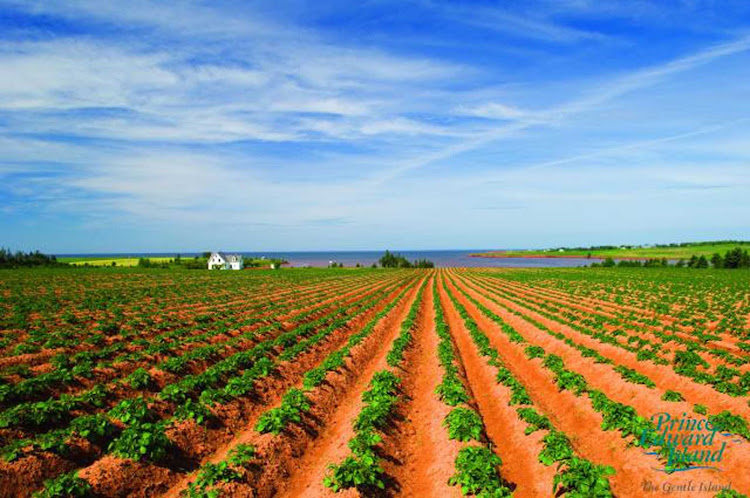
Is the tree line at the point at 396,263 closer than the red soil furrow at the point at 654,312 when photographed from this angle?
No

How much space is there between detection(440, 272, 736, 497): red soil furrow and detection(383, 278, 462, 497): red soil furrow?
12.4 ft

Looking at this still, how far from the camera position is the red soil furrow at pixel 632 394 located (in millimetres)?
8906

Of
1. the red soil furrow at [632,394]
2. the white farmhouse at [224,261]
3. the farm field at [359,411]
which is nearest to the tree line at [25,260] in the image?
the white farmhouse at [224,261]

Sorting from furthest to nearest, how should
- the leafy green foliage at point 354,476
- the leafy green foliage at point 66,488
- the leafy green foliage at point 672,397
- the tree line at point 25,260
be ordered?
the tree line at point 25,260 < the leafy green foliage at point 672,397 < the leafy green foliage at point 354,476 < the leafy green foliage at point 66,488

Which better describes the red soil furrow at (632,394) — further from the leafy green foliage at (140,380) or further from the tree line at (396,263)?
the tree line at (396,263)

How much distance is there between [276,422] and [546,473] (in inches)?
279

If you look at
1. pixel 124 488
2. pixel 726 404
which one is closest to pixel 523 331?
pixel 726 404

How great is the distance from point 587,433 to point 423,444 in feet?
16.9

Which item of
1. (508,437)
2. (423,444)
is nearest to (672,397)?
(508,437)

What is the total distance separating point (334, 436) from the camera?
1158cm

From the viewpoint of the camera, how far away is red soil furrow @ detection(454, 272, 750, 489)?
891 centimetres

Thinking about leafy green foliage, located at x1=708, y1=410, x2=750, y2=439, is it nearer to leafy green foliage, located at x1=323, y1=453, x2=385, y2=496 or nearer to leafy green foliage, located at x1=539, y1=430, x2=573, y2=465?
leafy green foliage, located at x1=539, y1=430, x2=573, y2=465

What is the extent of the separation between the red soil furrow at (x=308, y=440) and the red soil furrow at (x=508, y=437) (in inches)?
175

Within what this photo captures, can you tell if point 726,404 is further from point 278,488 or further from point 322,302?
point 322,302
